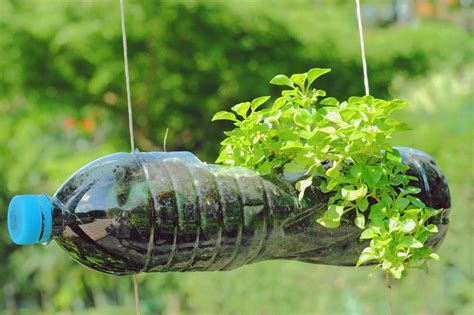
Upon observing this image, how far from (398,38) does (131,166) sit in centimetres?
448

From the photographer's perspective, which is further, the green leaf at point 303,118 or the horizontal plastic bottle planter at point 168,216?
the green leaf at point 303,118

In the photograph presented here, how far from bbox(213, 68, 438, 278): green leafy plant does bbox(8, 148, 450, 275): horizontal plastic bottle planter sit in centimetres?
2

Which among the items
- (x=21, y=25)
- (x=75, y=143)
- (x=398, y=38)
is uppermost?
(x=21, y=25)

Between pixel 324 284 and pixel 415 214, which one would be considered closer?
pixel 415 214

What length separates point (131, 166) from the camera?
0.84 meters

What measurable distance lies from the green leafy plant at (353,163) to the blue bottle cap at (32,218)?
0.70 ft

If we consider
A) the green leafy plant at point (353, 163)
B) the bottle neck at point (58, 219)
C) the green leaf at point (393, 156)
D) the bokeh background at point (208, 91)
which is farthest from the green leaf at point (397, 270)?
the bokeh background at point (208, 91)

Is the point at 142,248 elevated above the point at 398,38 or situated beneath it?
elevated above

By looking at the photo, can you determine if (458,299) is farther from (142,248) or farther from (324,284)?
(142,248)

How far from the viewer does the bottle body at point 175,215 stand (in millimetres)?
811

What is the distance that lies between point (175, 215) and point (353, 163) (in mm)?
200

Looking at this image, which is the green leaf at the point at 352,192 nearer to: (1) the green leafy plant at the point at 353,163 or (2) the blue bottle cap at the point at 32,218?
(1) the green leafy plant at the point at 353,163

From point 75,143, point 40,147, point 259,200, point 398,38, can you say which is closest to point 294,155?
point 259,200

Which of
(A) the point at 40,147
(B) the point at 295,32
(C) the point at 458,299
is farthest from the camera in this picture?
(A) the point at 40,147
